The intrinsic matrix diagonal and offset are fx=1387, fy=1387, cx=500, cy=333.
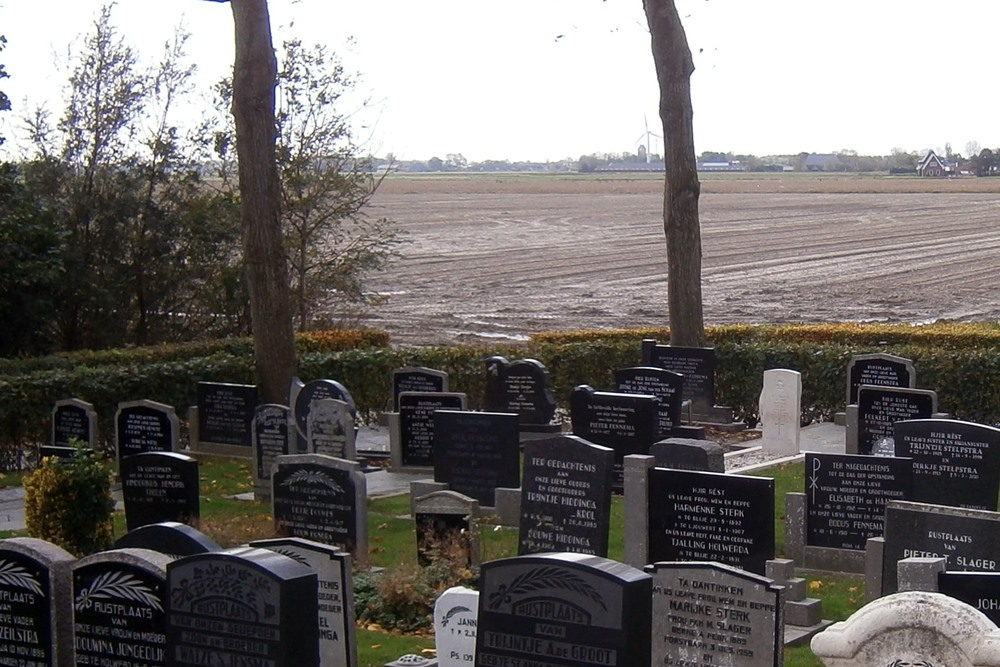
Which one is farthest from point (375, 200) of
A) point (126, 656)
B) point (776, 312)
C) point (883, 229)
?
point (126, 656)

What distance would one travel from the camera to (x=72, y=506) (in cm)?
1071

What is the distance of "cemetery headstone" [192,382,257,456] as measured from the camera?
56.1 feet

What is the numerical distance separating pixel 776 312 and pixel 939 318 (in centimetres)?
401

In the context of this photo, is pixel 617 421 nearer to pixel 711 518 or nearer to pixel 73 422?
pixel 711 518

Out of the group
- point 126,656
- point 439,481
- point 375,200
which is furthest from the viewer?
point 375,200

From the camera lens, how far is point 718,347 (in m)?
20.1

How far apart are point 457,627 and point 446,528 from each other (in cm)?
285

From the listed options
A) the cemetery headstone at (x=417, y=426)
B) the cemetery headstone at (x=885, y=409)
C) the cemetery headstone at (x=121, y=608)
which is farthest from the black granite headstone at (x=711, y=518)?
the cemetery headstone at (x=417, y=426)

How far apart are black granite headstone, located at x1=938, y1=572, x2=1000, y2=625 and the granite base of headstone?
1.31 m

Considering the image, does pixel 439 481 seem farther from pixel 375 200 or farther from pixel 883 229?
pixel 375 200

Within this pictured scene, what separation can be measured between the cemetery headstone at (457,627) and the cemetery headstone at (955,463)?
5.23 meters

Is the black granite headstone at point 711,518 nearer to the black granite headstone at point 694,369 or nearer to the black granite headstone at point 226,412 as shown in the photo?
the black granite headstone at point 226,412

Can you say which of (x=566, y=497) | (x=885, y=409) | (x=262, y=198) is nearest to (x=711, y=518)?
(x=566, y=497)

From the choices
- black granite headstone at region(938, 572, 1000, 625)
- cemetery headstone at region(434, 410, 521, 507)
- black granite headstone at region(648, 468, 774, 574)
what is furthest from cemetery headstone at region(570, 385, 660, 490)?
black granite headstone at region(938, 572, 1000, 625)
